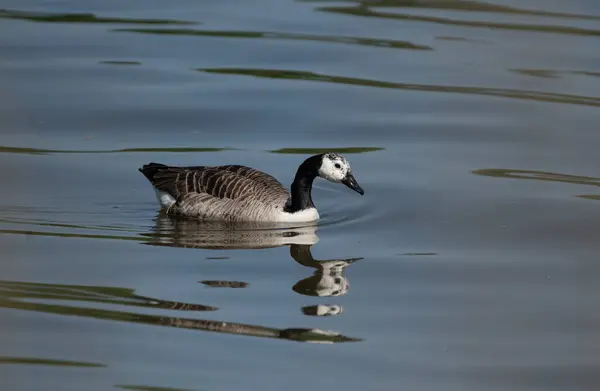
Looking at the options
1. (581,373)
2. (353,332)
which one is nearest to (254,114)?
(353,332)

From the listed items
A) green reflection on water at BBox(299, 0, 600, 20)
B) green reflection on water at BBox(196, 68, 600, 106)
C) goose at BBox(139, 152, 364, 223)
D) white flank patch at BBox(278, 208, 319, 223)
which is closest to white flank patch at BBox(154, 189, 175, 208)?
goose at BBox(139, 152, 364, 223)

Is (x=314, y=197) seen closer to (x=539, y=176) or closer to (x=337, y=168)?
(x=337, y=168)

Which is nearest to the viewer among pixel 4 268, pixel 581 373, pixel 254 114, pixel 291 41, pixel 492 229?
pixel 4 268

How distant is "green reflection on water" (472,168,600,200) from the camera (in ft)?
56.4

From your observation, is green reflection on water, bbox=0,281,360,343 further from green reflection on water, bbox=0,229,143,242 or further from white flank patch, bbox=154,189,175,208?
white flank patch, bbox=154,189,175,208

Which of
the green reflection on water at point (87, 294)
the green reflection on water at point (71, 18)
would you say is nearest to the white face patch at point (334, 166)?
the green reflection on water at point (87, 294)

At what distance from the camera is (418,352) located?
1099cm

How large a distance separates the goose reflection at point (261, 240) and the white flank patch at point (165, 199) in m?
0.15

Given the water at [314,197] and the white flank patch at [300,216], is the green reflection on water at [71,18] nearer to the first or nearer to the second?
the water at [314,197]

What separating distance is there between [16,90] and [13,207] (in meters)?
6.22

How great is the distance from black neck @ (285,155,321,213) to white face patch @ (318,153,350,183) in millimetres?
73

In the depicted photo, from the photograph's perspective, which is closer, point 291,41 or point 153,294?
point 153,294

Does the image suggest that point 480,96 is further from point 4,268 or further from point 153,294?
point 4,268

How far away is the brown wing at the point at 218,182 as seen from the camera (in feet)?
52.5
